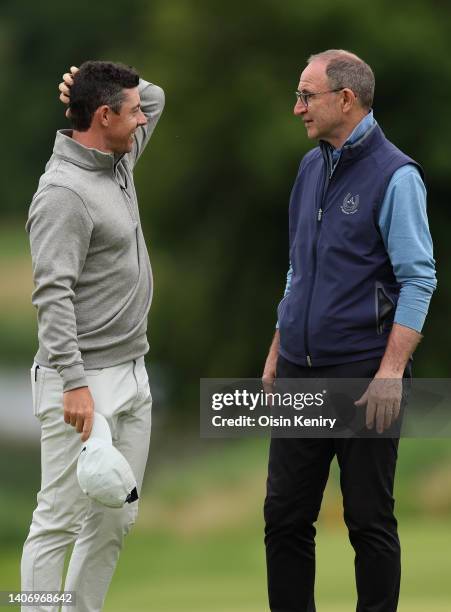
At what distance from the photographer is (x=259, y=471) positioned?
46.1ft

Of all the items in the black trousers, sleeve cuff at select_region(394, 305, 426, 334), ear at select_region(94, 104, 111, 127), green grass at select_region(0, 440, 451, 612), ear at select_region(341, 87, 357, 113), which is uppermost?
ear at select_region(341, 87, 357, 113)

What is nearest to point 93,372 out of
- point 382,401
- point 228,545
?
point 382,401

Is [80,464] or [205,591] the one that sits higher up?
[80,464]

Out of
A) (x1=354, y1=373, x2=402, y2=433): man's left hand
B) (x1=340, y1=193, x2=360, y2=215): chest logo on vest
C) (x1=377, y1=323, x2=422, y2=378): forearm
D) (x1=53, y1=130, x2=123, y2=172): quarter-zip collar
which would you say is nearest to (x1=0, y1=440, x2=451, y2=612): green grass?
(x1=354, y1=373, x2=402, y2=433): man's left hand

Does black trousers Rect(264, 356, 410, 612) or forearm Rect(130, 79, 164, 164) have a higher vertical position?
forearm Rect(130, 79, 164, 164)

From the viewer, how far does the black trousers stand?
472 centimetres

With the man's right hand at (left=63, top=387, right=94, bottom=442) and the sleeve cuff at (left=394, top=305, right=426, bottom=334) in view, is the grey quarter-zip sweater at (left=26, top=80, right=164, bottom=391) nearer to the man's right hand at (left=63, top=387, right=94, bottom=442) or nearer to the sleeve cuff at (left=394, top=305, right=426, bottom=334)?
the man's right hand at (left=63, top=387, right=94, bottom=442)

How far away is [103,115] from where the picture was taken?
474 centimetres

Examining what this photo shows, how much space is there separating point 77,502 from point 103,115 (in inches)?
49.5

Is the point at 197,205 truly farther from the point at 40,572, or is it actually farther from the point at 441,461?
the point at 40,572

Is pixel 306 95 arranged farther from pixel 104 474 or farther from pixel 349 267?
pixel 104 474

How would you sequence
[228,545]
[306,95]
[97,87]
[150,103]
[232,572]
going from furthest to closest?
[228,545]
[232,572]
[150,103]
[306,95]
[97,87]

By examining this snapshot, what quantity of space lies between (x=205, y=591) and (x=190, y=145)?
32.5 feet

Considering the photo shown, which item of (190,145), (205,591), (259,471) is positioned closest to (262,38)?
(190,145)
